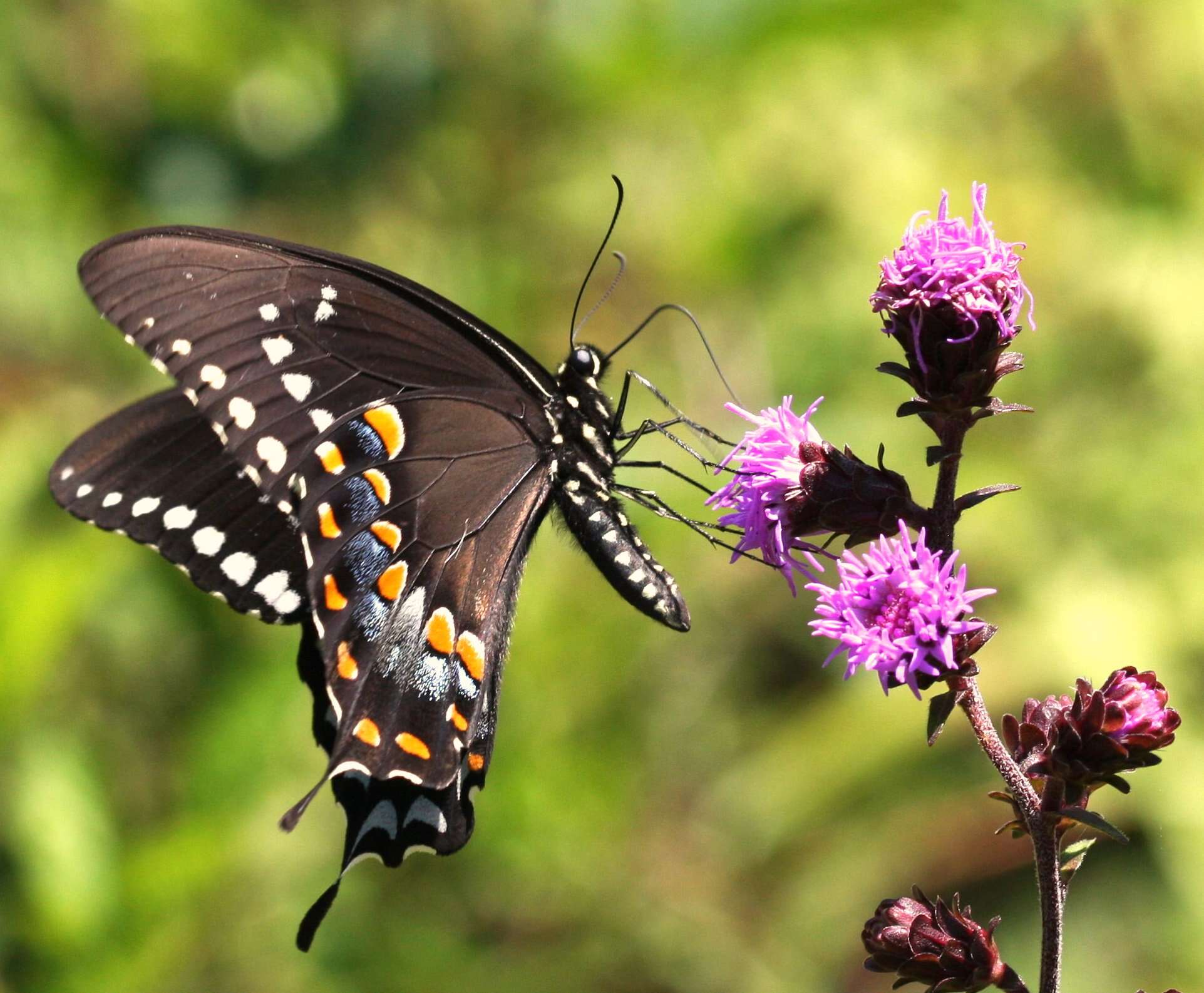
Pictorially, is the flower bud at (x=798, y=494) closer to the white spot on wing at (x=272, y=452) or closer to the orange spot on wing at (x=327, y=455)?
the orange spot on wing at (x=327, y=455)

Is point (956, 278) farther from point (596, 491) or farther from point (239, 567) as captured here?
point (239, 567)

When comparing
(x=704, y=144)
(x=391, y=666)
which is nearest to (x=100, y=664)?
(x=391, y=666)

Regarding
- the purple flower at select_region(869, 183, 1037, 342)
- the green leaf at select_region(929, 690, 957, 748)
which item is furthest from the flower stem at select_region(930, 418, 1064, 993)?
the purple flower at select_region(869, 183, 1037, 342)

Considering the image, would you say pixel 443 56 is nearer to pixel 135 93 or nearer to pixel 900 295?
pixel 135 93

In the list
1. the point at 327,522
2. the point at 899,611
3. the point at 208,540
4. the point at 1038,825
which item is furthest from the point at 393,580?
the point at 1038,825

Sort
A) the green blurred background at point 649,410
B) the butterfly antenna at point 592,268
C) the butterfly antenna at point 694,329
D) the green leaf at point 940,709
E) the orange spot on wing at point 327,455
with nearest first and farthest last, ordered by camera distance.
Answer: the green leaf at point 940,709
the orange spot on wing at point 327,455
the butterfly antenna at point 592,268
the butterfly antenna at point 694,329
the green blurred background at point 649,410

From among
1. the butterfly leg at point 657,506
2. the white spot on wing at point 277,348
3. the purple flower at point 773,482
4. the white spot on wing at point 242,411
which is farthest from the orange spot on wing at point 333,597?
the purple flower at point 773,482

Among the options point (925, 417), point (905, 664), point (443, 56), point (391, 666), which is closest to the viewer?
point (905, 664)
